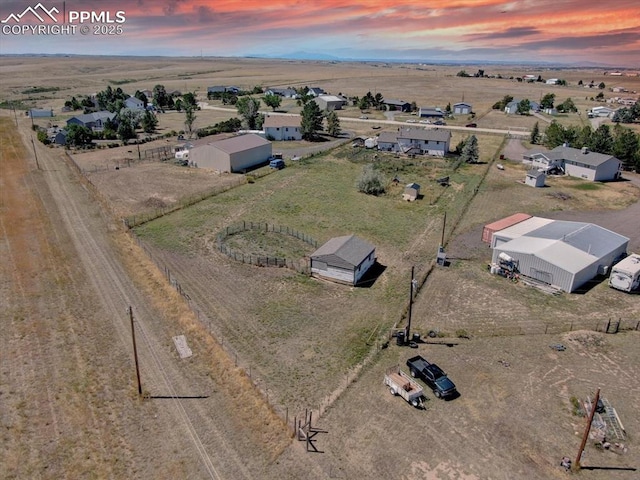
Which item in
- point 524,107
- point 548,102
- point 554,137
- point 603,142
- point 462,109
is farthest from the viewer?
point 548,102

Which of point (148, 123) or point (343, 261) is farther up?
point (148, 123)

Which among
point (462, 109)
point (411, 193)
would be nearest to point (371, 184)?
point (411, 193)

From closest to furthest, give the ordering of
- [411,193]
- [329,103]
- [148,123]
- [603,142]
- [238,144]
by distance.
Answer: [411,193], [238,144], [603,142], [148,123], [329,103]

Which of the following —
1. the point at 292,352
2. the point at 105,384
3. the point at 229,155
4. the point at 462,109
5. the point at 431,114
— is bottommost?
the point at 105,384

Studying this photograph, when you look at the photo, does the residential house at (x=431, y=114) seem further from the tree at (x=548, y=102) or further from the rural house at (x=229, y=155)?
the rural house at (x=229, y=155)

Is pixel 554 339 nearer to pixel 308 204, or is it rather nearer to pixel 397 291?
pixel 397 291

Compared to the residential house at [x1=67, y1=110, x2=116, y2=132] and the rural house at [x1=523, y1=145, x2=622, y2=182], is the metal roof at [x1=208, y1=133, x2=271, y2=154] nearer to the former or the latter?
the residential house at [x1=67, y1=110, x2=116, y2=132]

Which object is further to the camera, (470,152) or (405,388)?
(470,152)

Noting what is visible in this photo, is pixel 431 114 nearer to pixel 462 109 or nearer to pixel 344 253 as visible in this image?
pixel 462 109
